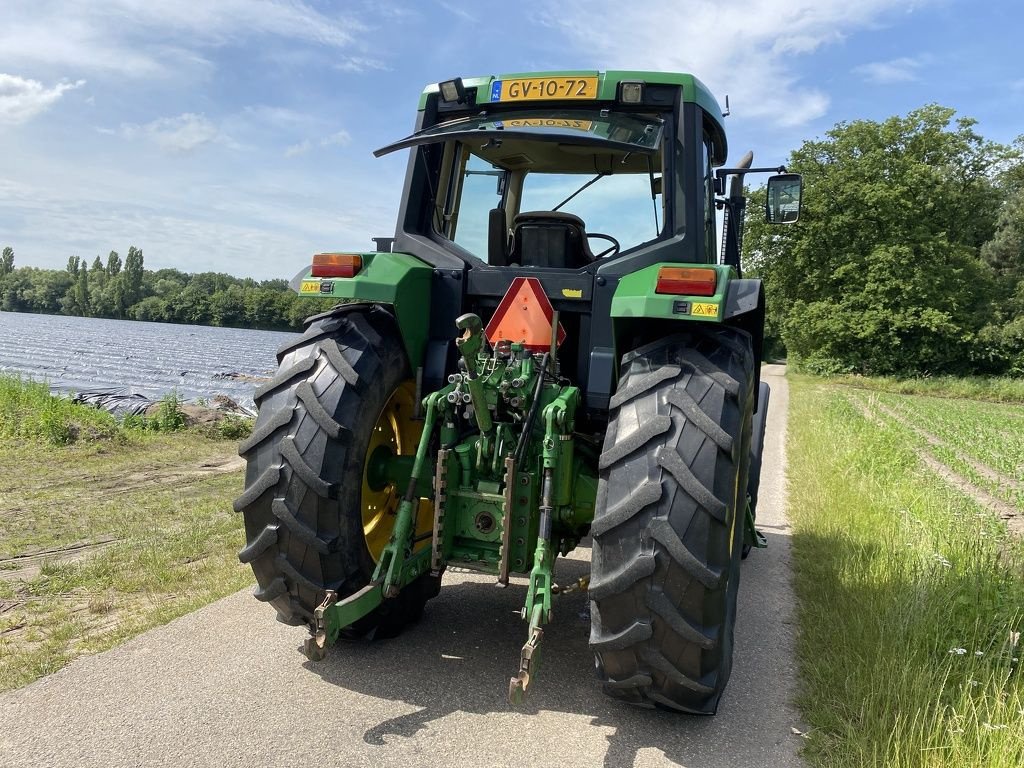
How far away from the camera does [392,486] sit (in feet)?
13.1

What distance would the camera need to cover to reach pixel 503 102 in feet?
13.3

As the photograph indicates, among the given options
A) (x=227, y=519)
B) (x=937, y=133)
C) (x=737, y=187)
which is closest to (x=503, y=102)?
(x=737, y=187)

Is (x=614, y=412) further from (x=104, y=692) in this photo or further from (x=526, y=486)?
(x=104, y=692)

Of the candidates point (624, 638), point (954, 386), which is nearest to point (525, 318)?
point (624, 638)

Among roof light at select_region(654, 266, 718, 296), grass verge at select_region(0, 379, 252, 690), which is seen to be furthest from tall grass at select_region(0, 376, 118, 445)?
roof light at select_region(654, 266, 718, 296)

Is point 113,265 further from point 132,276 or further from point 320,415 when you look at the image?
point 320,415

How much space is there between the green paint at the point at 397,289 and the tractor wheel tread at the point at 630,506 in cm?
139

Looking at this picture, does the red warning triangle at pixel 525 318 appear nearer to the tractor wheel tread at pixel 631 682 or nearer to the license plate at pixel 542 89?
the license plate at pixel 542 89

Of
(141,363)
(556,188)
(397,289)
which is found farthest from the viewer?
(141,363)

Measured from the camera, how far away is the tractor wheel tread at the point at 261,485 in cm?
326

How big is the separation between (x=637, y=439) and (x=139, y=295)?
91.1 meters

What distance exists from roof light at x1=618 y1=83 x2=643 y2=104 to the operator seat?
71 cm

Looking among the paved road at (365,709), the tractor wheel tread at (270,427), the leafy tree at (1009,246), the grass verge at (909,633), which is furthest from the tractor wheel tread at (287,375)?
the leafy tree at (1009,246)

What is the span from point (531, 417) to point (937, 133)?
42557 mm
